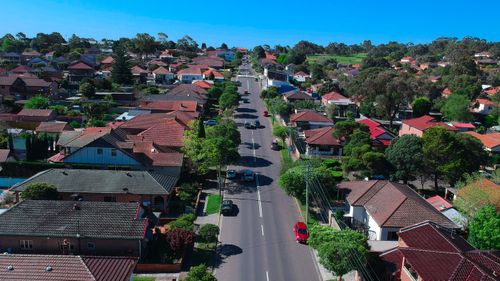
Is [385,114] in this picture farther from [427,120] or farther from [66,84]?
[66,84]

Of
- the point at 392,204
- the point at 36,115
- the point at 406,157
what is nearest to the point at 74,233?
the point at 392,204

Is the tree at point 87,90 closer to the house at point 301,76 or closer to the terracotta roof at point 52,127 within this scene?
the terracotta roof at point 52,127

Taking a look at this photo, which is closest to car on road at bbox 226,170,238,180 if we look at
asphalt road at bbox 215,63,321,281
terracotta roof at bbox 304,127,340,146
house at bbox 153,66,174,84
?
asphalt road at bbox 215,63,321,281

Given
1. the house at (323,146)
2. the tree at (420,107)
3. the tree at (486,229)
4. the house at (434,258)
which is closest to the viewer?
the house at (434,258)

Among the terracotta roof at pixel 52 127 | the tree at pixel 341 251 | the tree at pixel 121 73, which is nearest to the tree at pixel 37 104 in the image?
the terracotta roof at pixel 52 127

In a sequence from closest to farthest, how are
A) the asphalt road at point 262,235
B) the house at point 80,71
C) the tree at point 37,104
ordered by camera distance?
the asphalt road at point 262,235 < the tree at point 37,104 < the house at point 80,71

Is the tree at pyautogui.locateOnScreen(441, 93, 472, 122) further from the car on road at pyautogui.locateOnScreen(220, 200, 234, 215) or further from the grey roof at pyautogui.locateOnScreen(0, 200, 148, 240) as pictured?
the grey roof at pyautogui.locateOnScreen(0, 200, 148, 240)

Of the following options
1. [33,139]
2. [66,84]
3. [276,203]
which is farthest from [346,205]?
[66,84]
